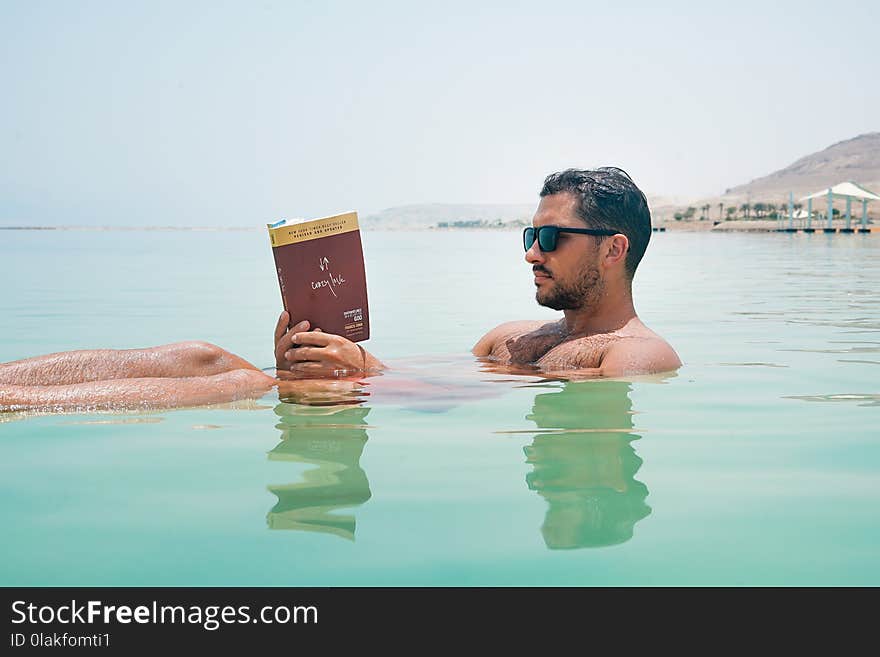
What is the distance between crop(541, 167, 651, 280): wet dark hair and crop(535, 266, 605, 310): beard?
0.73 ft

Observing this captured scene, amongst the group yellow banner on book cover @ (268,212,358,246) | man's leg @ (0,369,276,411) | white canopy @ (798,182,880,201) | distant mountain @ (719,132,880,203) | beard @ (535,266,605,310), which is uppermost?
distant mountain @ (719,132,880,203)

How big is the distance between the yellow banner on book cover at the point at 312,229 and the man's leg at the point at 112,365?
646 millimetres

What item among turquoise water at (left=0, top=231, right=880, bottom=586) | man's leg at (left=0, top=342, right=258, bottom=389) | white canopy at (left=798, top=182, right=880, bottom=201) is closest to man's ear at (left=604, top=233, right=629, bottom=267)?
turquoise water at (left=0, top=231, right=880, bottom=586)

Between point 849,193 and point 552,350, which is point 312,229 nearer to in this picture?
point 552,350

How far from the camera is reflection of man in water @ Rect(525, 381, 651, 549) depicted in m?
2.82

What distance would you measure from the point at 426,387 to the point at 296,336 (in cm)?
78

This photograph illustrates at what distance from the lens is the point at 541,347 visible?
6.02m

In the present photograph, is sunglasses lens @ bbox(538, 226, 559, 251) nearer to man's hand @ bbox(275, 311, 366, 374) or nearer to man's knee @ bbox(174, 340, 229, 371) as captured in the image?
man's hand @ bbox(275, 311, 366, 374)

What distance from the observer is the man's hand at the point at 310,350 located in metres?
4.95

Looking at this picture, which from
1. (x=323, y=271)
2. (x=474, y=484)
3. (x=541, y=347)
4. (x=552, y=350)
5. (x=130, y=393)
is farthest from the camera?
(x=541, y=347)

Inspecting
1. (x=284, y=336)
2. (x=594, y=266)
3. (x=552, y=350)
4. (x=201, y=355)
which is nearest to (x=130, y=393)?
(x=201, y=355)

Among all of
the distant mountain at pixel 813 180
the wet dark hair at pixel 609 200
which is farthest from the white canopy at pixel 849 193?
the distant mountain at pixel 813 180

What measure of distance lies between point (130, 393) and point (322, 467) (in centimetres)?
141

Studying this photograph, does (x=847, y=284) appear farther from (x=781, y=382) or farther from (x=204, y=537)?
(x=204, y=537)
